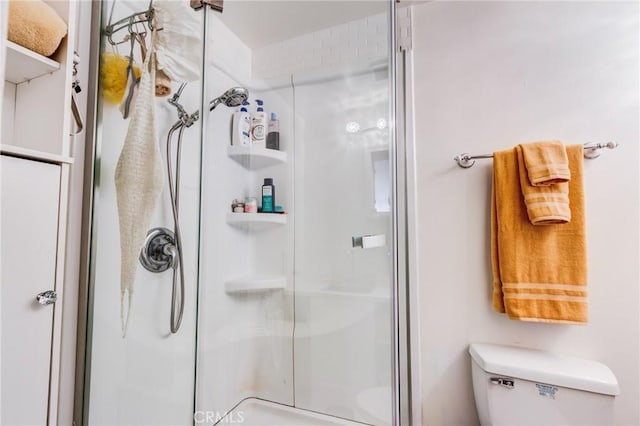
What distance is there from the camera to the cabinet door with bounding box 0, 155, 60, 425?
2.10 ft

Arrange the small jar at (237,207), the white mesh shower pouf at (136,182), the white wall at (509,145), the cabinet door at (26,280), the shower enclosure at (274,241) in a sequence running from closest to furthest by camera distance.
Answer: the cabinet door at (26,280) → the white mesh shower pouf at (136,182) → the shower enclosure at (274,241) → the white wall at (509,145) → the small jar at (237,207)

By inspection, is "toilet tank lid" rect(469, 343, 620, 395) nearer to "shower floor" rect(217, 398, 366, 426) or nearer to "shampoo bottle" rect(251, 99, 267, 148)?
"shower floor" rect(217, 398, 366, 426)

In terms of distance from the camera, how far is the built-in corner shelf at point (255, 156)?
4.57 feet

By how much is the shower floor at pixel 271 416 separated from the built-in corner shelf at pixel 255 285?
1.55 feet

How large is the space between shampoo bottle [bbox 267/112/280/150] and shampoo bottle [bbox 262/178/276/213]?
0.17 meters

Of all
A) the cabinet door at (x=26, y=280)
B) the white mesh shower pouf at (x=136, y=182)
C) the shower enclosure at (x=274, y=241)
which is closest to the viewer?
the cabinet door at (x=26, y=280)

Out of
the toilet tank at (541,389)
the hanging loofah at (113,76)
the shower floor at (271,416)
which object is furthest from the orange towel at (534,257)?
the hanging loofah at (113,76)

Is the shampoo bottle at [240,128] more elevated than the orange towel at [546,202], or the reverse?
the shampoo bottle at [240,128]

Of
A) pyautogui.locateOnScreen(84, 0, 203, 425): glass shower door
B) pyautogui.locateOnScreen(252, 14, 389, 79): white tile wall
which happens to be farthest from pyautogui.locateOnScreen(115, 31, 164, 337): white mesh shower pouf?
pyautogui.locateOnScreen(252, 14, 389, 79): white tile wall

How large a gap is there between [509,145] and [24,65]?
1522mm

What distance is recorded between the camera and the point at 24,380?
67cm

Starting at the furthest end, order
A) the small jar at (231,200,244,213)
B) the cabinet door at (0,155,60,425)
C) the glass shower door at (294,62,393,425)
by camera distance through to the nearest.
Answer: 1. the small jar at (231,200,244,213)
2. the glass shower door at (294,62,393,425)
3. the cabinet door at (0,155,60,425)

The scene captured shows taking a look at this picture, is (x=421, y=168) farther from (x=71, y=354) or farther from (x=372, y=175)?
(x=71, y=354)

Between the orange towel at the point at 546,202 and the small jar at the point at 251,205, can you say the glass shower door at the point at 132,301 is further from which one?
the orange towel at the point at 546,202
